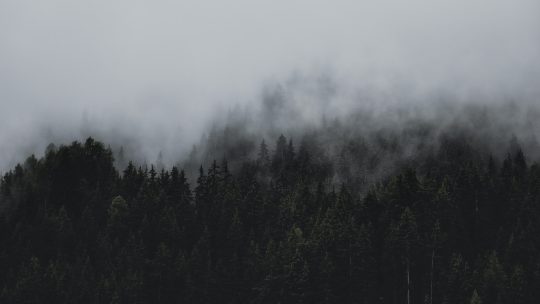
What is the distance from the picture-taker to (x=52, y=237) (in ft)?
380

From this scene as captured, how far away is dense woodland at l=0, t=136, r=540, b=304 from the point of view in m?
93.7

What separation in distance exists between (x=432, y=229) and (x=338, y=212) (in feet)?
50.1

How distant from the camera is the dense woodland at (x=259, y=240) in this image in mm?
93688

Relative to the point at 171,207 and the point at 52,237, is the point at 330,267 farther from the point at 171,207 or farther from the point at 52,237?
the point at 52,237

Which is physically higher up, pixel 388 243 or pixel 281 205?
pixel 281 205

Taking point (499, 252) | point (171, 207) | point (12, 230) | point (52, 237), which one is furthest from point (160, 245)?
point (499, 252)

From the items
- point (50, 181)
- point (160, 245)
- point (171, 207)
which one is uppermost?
point (50, 181)

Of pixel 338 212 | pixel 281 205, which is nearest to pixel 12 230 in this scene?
pixel 281 205

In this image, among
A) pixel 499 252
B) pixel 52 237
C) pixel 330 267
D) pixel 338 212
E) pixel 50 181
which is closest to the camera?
pixel 330 267

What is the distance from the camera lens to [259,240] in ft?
374

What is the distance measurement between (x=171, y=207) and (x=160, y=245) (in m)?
13.4

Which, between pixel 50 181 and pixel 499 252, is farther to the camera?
pixel 50 181

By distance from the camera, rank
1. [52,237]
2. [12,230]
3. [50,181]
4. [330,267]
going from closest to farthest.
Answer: [330,267] < [52,237] < [12,230] < [50,181]

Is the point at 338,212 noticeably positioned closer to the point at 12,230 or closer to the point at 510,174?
the point at 510,174
